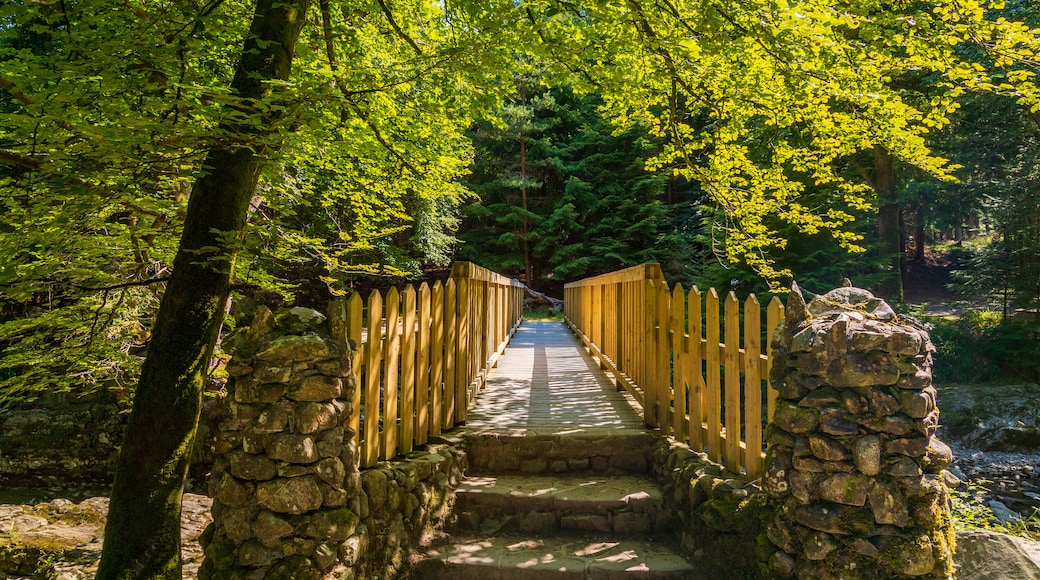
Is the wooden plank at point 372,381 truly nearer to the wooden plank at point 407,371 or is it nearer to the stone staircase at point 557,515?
the wooden plank at point 407,371

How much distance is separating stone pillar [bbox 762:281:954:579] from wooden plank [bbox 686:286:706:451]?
3.50 feet

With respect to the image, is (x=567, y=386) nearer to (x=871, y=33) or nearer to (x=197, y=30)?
(x=871, y=33)

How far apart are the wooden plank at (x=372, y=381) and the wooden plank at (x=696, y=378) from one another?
2217mm

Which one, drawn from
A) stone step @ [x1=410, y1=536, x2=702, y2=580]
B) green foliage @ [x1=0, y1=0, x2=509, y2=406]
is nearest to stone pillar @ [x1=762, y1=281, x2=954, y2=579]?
stone step @ [x1=410, y1=536, x2=702, y2=580]

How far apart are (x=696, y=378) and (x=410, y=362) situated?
207 cm

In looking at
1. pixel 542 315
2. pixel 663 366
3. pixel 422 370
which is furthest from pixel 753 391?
pixel 542 315

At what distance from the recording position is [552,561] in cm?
311

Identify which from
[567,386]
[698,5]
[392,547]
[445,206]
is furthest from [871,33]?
[445,206]

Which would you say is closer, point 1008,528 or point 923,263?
point 1008,528

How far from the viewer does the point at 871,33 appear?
4152 millimetres

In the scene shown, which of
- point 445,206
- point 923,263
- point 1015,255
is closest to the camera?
point 1015,255

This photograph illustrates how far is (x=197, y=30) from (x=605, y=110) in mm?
4709

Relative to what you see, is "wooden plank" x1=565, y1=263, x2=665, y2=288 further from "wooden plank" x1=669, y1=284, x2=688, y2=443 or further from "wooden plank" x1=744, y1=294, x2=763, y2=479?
"wooden plank" x1=744, y1=294, x2=763, y2=479

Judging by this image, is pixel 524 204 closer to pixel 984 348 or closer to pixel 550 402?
pixel 984 348
